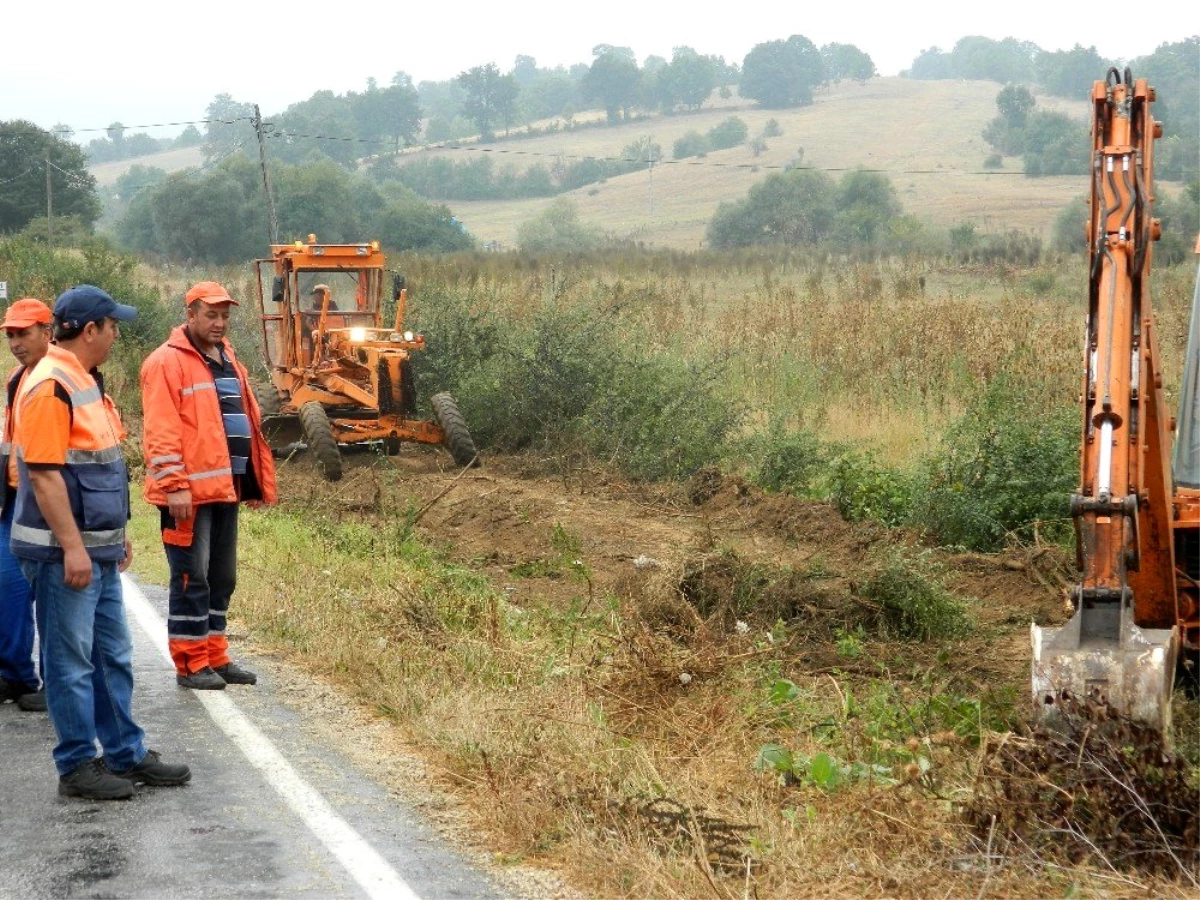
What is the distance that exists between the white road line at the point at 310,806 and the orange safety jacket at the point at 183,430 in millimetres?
1102

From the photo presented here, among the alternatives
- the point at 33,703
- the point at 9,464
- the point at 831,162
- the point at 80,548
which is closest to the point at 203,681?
the point at 33,703

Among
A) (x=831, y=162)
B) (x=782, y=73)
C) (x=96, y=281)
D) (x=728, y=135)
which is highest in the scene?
(x=782, y=73)

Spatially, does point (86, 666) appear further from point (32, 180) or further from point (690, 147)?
point (690, 147)

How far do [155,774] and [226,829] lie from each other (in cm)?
67

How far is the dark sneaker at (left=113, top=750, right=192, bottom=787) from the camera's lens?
6699 mm

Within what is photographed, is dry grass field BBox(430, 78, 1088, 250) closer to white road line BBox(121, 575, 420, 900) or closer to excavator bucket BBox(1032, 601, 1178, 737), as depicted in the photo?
white road line BBox(121, 575, 420, 900)

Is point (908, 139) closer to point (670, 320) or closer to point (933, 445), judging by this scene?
point (670, 320)

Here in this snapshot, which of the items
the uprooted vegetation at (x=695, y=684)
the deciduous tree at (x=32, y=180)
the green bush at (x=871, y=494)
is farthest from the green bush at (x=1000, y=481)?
the deciduous tree at (x=32, y=180)

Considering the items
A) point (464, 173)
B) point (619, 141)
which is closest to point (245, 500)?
point (464, 173)

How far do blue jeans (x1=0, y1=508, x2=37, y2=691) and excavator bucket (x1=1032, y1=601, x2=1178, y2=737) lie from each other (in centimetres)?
486

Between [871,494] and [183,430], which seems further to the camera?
[871,494]

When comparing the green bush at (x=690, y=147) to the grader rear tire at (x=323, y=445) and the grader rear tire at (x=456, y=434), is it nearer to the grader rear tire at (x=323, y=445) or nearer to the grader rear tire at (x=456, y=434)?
the grader rear tire at (x=456, y=434)

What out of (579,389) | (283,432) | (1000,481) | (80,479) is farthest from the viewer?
(579,389)

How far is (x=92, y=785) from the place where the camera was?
21.3ft
